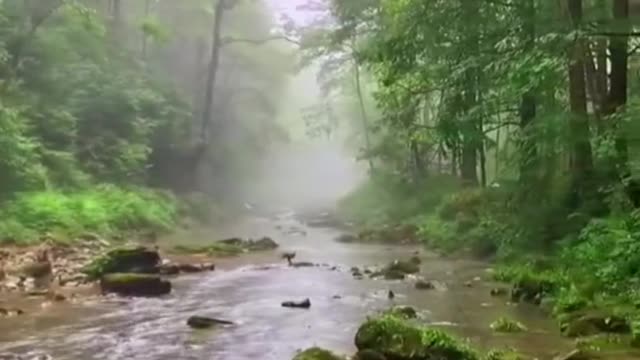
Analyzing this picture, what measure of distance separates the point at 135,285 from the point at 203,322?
14.3ft

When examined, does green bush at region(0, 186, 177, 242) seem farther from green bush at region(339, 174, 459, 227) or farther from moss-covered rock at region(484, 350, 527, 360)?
moss-covered rock at region(484, 350, 527, 360)

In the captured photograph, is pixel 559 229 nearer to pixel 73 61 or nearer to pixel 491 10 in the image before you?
pixel 491 10

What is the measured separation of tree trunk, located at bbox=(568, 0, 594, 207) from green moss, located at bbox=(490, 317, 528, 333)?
469cm

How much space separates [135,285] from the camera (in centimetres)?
Answer: 1652

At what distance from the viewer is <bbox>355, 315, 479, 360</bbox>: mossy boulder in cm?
938

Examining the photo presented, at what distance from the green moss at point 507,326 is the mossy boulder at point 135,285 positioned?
274 inches

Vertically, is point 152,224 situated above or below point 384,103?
below

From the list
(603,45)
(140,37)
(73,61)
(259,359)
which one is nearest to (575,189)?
(603,45)

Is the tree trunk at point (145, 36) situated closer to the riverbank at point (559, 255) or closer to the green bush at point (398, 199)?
the green bush at point (398, 199)

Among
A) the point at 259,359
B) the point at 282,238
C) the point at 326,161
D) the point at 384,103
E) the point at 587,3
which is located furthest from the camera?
the point at 326,161

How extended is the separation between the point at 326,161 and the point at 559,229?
10285 cm

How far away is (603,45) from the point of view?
49.6ft

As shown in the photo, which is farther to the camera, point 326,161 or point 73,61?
point 326,161

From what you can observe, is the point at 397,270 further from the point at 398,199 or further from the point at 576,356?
the point at 398,199
